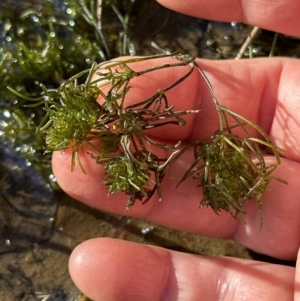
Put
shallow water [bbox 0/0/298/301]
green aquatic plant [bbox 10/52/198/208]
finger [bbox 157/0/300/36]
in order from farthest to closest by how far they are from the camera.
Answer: shallow water [bbox 0/0/298/301]
finger [bbox 157/0/300/36]
green aquatic plant [bbox 10/52/198/208]

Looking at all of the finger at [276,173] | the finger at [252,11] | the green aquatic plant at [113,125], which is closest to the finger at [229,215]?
the finger at [276,173]

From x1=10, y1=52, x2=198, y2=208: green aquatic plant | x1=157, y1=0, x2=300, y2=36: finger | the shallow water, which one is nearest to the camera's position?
x1=10, y1=52, x2=198, y2=208: green aquatic plant

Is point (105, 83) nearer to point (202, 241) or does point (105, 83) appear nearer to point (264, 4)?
point (264, 4)

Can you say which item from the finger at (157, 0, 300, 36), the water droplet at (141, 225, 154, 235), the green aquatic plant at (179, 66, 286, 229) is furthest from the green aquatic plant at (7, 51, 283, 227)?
the water droplet at (141, 225, 154, 235)

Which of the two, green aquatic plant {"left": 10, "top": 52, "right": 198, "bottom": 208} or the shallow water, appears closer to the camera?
green aquatic plant {"left": 10, "top": 52, "right": 198, "bottom": 208}

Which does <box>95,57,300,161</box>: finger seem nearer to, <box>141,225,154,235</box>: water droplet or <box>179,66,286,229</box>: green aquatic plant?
<box>179,66,286,229</box>: green aquatic plant

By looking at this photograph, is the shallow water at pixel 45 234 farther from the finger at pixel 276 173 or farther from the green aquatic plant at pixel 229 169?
the green aquatic plant at pixel 229 169

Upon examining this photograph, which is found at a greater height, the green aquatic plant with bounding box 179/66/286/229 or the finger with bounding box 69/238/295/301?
the green aquatic plant with bounding box 179/66/286/229

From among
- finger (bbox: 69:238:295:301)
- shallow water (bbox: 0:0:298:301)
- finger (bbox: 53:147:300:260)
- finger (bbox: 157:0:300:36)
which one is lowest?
shallow water (bbox: 0:0:298:301)
